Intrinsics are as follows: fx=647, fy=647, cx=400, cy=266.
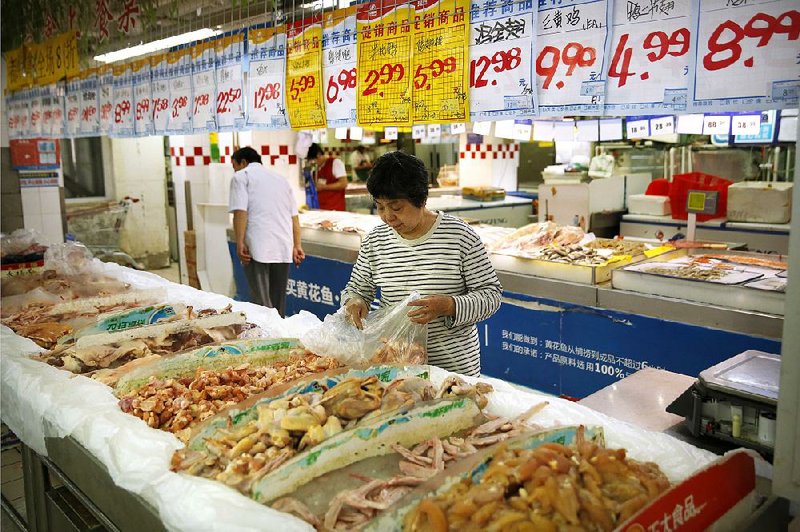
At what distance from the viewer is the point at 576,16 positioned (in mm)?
2672

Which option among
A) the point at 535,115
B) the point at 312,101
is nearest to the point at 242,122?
the point at 312,101

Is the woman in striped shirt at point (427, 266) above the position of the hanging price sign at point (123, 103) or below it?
below

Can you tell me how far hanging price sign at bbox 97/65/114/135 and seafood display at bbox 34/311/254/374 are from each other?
128 inches

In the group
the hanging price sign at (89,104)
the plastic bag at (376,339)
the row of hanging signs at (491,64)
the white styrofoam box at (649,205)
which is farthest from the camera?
the white styrofoam box at (649,205)

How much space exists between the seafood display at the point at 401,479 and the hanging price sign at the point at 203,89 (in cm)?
330

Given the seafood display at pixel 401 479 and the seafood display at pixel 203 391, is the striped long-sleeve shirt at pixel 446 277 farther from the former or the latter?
the seafood display at pixel 401 479

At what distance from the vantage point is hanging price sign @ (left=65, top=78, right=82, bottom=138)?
20.9 feet

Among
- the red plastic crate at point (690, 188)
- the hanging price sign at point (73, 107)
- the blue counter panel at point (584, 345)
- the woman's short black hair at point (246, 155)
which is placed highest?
the hanging price sign at point (73, 107)

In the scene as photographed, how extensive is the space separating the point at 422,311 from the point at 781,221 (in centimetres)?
579

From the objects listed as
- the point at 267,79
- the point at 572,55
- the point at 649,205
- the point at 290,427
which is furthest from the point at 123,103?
the point at 649,205

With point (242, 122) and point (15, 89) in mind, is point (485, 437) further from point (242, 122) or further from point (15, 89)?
point (15, 89)

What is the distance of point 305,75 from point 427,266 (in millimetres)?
1499

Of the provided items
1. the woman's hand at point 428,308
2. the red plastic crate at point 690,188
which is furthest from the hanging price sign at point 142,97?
the red plastic crate at point 690,188

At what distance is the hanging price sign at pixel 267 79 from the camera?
4004 millimetres
